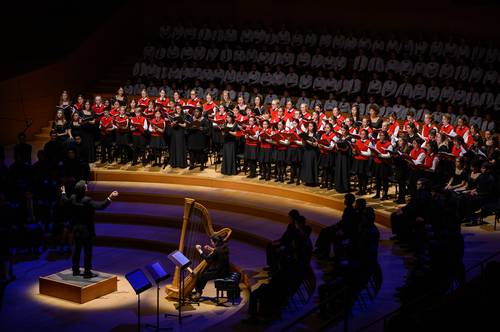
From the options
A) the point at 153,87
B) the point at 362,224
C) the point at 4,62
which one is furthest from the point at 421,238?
the point at 4,62

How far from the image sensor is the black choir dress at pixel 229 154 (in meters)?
14.0

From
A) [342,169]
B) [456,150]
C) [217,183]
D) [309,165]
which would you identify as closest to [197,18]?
[217,183]

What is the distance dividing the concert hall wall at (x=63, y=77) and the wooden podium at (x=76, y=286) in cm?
704

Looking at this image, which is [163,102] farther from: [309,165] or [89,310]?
[89,310]

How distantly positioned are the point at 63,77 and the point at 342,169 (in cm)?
798

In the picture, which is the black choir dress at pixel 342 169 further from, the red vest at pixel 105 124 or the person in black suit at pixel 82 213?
the red vest at pixel 105 124

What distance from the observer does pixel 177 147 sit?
1445 centimetres

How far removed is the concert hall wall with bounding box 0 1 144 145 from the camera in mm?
16516

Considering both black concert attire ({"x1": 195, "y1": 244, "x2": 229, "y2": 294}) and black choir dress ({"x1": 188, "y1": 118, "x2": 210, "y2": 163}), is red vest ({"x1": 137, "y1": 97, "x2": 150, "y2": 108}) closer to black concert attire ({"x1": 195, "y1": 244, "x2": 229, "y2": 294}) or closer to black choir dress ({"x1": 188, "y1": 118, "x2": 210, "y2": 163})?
black choir dress ({"x1": 188, "y1": 118, "x2": 210, "y2": 163})

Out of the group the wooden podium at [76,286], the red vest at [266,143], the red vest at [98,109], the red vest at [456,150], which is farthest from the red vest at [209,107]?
the wooden podium at [76,286]

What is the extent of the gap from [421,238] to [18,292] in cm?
528

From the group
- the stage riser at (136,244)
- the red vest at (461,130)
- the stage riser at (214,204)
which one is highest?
the red vest at (461,130)

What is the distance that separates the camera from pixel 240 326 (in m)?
8.12

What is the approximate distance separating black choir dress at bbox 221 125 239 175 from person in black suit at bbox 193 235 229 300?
168 inches
